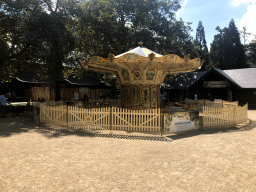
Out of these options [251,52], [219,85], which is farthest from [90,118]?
[251,52]

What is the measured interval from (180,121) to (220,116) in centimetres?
325

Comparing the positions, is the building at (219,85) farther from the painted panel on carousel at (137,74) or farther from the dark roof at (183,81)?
the painted panel on carousel at (137,74)

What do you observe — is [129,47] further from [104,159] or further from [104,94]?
[104,159]

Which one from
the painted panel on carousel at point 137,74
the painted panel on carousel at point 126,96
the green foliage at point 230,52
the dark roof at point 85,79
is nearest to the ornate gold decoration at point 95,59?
the painted panel on carousel at point 137,74

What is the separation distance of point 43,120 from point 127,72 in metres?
6.75

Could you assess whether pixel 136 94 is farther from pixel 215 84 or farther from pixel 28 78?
pixel 28 78

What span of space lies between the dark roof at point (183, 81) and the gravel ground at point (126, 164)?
19.9 meters

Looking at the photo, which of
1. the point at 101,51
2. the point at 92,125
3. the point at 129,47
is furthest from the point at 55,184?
the point at 129,47

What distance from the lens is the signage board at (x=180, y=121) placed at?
355 inches

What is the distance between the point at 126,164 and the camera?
210 inches

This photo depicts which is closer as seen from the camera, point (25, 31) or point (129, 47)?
point (25, 31)

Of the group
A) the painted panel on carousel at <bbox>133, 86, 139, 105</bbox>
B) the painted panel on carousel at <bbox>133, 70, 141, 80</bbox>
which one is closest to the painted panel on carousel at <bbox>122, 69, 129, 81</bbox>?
the painted panel on carousel at <bbox>133, 70, 141, 80</bbox>

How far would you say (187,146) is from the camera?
7.19 metres

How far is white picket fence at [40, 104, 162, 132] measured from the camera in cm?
918
